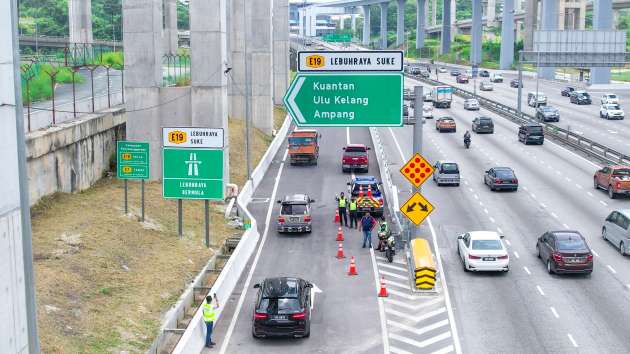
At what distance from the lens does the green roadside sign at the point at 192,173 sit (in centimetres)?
3400

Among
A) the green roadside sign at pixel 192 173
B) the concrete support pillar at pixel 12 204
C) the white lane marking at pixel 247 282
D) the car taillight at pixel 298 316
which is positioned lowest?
the white lane marking at pixel 247 282

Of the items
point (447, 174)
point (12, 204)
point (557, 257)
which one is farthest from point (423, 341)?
point (447, 174)

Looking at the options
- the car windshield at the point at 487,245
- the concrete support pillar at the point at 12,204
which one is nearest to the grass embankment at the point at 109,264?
the concrete support pillar at the point at 12,204

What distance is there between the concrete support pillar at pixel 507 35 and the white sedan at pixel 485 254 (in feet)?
424

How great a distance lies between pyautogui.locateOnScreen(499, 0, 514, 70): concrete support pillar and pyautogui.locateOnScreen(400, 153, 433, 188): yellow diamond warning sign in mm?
131459

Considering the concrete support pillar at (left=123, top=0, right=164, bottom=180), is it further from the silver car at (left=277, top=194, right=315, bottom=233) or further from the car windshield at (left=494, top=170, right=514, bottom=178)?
the car windshield at (left=494, top=170, right=514, bottom=178)

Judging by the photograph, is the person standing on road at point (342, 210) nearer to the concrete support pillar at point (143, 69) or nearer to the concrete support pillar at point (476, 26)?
the concrete support pillar at point (143, 69)

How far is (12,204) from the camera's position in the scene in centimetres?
1191

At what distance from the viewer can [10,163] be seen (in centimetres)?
1170

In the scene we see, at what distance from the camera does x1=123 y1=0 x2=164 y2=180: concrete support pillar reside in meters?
45.5

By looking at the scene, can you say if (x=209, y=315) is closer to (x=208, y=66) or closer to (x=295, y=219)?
(x=295, y=219)

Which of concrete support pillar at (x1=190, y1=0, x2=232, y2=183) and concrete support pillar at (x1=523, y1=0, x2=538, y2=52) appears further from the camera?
concrete support pillar at (x1=523, y1=0, x2=538, y2=52)

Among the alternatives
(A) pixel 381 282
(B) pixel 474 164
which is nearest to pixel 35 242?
(A) pixel 381 282

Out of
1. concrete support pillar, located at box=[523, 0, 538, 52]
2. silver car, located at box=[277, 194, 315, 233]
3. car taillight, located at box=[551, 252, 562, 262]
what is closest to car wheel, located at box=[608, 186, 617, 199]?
car taillight, located at box=[551, 252, 562, 262]
